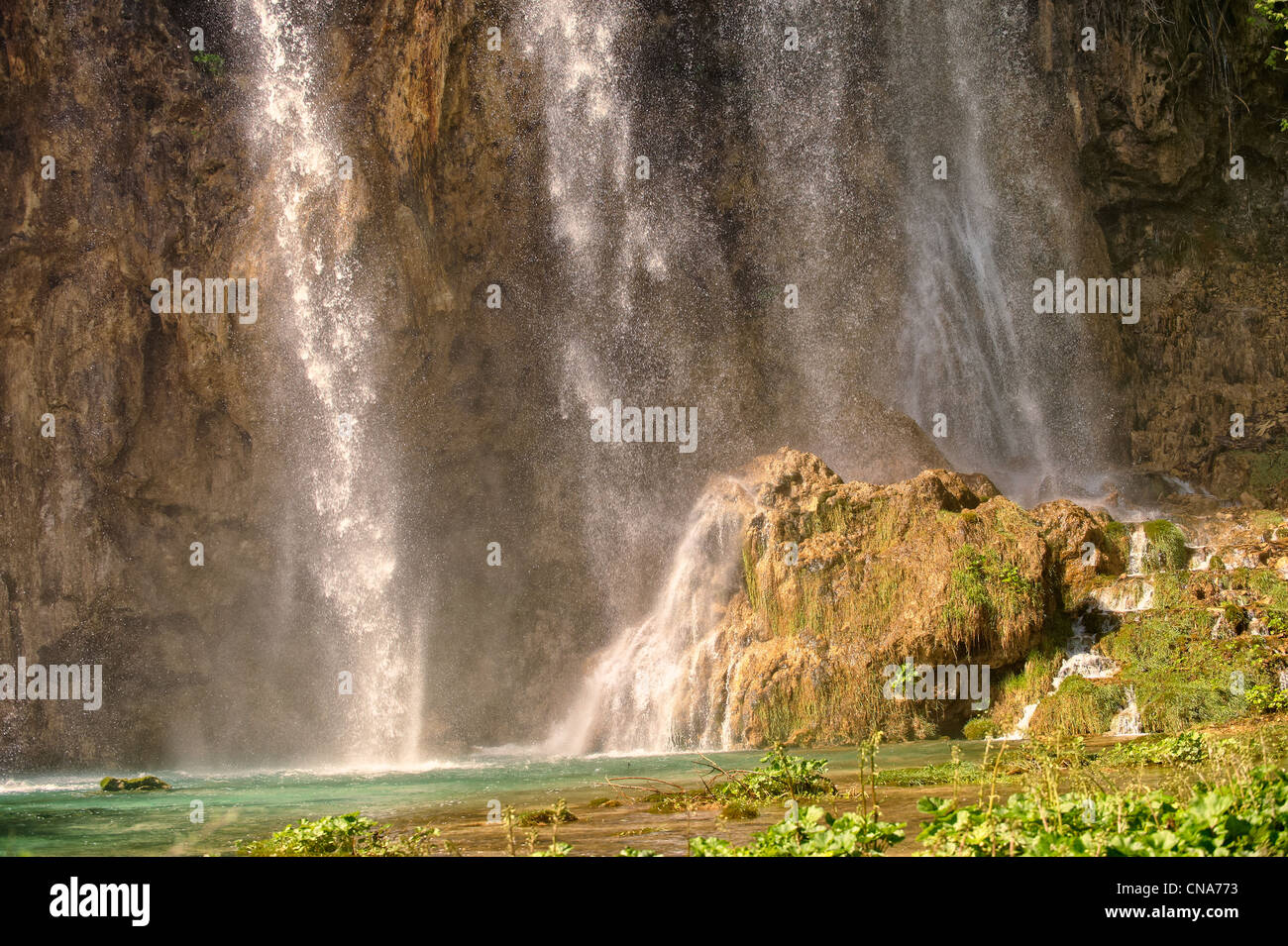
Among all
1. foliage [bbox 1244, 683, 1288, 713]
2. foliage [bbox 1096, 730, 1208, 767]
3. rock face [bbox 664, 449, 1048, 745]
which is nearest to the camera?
foliage [bbox 1096, 730, 1208, 767]

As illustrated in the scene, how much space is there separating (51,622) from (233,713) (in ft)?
10.4

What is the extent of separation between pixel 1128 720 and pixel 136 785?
1103 centimetres

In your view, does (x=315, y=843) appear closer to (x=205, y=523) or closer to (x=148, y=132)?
(x=205, y=523)

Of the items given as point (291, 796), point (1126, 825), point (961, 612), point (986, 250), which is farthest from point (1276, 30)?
point (291, 796)

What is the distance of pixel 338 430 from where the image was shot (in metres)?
18.2

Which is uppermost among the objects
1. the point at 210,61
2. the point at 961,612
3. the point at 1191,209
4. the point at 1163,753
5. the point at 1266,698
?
the point at 210,61

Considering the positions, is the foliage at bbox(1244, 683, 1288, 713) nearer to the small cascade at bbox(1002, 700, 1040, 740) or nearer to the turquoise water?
the small cascade at bbox(1002, 700, 1040, 740)

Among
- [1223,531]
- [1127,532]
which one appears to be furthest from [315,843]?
[1223,531]

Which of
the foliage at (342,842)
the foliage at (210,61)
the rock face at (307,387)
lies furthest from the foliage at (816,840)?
the foliage at (210,61)

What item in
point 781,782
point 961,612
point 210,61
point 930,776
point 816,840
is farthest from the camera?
point 210,61

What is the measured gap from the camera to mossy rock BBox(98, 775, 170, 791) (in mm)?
13373

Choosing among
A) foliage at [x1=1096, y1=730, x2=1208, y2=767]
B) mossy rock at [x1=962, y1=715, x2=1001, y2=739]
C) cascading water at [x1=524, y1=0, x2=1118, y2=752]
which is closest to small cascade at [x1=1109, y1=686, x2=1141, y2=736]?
mossy rock at [x1=962, y1=715, x2=1001, y2=739]

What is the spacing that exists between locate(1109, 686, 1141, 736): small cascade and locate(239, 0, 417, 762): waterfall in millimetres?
10259

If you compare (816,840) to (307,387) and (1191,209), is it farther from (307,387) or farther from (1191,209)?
(1191,209)
